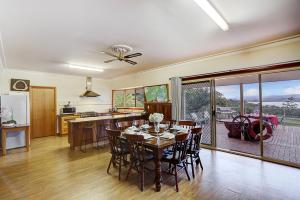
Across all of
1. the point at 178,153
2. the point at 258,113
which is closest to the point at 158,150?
the point at 178,153

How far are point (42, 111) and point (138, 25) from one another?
587 cm

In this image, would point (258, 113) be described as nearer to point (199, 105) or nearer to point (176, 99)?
point (199, 105)

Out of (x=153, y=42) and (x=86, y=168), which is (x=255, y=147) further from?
(x=86, y=168)

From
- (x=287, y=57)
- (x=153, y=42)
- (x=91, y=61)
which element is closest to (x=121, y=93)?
(x=91, y=61)

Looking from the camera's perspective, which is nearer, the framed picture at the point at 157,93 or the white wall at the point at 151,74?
the white wall at the point at 151,74

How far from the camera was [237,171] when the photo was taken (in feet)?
10.8

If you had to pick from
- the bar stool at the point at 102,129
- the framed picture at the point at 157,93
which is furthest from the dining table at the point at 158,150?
the framed picture at the point at 157,93

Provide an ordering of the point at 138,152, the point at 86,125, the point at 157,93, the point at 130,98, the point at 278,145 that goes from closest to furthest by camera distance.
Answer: the point at 138,152, the point at 278,145, the point at 86,125, the point at 157,93, the point at 130,98

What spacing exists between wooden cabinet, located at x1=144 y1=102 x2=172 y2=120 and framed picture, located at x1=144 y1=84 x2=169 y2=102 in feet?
0.83

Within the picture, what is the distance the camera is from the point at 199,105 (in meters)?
5.21

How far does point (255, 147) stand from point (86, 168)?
4664 mm

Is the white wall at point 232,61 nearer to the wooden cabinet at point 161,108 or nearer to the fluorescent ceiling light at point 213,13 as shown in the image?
the wooden cabinet at point 161,108

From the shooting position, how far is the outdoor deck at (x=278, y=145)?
4.01m

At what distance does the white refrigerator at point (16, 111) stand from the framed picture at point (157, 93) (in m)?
3.98
